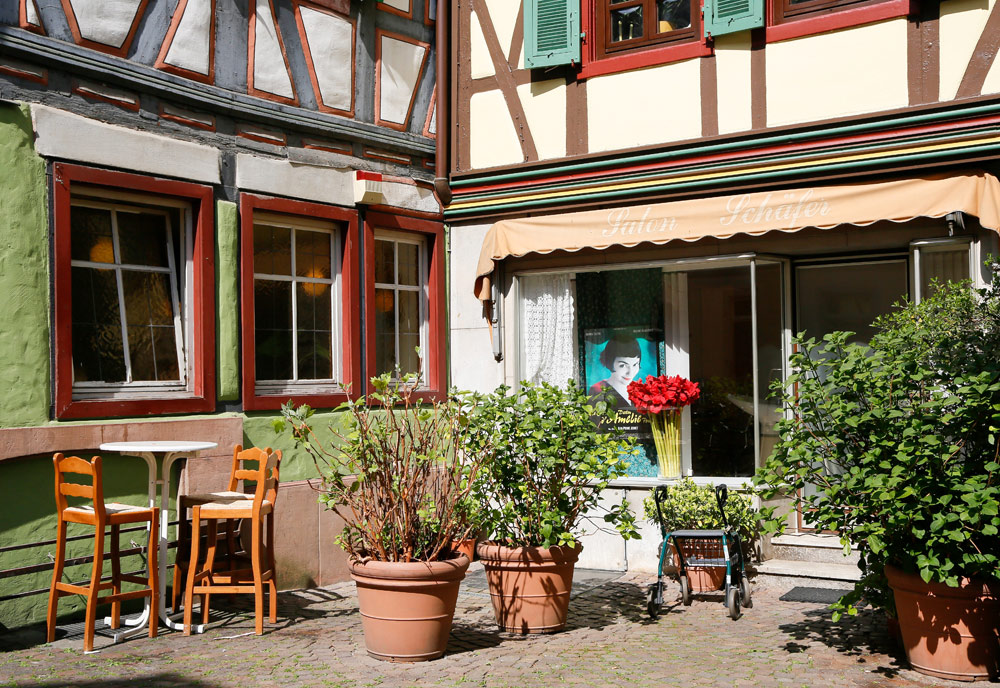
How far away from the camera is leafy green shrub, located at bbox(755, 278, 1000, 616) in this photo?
513cm

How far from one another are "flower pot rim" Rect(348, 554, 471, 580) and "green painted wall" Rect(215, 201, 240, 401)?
7.93 feet

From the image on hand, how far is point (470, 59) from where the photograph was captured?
960cm

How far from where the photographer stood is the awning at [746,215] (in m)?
7.20

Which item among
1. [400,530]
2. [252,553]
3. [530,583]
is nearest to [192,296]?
[252,553]

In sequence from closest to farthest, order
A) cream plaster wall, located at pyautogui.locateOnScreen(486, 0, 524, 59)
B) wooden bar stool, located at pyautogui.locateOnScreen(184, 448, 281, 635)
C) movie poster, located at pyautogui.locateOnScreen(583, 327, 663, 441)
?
wooden bar stool, located at pyautogui.locateOnScreen(184, 448, 281, 635) → movie poster, located at pyautogui.locateOnScreen(583, 327, 663, 441) → cream plaster wall, located at pyautogui.locateOnScreen(486, 0, 524, 59)

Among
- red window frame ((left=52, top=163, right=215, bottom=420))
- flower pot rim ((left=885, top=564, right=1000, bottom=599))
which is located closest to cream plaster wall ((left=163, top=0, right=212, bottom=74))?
red window frame ((left=52, top=163, right=215, bottom=420))

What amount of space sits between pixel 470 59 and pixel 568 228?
1.99 metres

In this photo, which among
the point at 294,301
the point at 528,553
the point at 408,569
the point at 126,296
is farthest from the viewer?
the point at 294,301

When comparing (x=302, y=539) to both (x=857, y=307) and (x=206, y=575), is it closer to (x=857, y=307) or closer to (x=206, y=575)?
(x=206, y=575)

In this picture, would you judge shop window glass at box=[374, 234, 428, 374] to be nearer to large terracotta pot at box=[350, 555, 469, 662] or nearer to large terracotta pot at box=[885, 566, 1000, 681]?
large terracotta pot at box=[350, 555, 469, 662]

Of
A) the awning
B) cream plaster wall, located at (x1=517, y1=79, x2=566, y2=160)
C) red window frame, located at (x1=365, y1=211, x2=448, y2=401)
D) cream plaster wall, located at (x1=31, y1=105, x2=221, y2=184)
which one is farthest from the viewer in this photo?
red window frame, located at (x1=365, y1=211, x2=448, y2=401)

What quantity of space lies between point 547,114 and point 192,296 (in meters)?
3.61

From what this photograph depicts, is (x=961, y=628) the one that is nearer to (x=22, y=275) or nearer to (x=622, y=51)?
(x=622, y=51)

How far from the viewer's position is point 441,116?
945 cm
